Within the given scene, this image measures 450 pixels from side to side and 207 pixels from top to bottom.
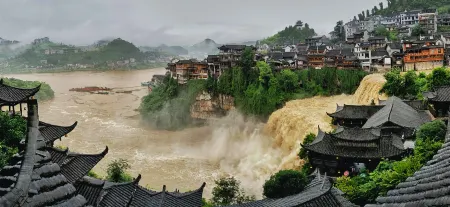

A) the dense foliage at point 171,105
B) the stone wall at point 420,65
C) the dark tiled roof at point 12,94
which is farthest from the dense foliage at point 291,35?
the dark tiled roof at point 12,94

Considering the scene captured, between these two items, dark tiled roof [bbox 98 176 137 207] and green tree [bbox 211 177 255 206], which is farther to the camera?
green tree [bbox 211 177 255 206]

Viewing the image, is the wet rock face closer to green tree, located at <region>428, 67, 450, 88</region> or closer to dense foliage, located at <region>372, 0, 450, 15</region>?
green tree, located at <region>428, 67, 450, 88</region>

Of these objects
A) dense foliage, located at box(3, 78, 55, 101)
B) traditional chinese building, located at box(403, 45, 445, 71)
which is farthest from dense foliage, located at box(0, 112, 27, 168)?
dense foliage, located at box(3, 78, 55, 101)

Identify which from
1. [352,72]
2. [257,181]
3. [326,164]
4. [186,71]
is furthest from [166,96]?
[326,164]

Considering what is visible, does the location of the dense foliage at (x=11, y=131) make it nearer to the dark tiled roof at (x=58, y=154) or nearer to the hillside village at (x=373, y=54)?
the dark tiled roof at (x=58, y=154)

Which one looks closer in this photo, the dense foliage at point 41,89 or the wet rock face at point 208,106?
the wet rock face at point 208,106
